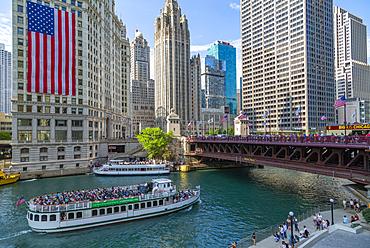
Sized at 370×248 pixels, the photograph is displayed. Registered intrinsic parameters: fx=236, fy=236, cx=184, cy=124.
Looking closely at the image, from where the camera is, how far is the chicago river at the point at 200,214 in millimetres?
30188

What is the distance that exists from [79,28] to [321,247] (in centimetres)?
8229

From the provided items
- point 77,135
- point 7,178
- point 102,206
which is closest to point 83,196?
point 102,206

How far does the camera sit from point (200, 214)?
3888cm

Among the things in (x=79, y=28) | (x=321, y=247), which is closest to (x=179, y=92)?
(x=79, y=28)

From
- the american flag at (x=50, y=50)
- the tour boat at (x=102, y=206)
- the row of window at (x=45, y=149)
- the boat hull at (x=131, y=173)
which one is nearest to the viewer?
the tour boat at (x=102, y=206)

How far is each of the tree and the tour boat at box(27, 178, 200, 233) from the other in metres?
39.2

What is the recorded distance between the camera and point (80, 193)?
38062mm

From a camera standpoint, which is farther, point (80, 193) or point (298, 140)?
point (298, 140)

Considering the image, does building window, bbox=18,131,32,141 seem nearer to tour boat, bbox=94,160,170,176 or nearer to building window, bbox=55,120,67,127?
building window, bbox=55,120,67,127

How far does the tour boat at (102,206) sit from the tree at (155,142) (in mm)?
39163

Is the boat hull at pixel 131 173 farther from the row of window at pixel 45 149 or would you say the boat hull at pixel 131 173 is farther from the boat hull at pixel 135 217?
the boat hull at pixel 135 217

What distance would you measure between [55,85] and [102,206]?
4920 centimetres

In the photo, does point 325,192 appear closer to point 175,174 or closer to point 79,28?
point 175,174

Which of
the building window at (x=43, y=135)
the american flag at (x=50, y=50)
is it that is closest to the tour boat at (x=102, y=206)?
the building window at (x=43, y=135)
